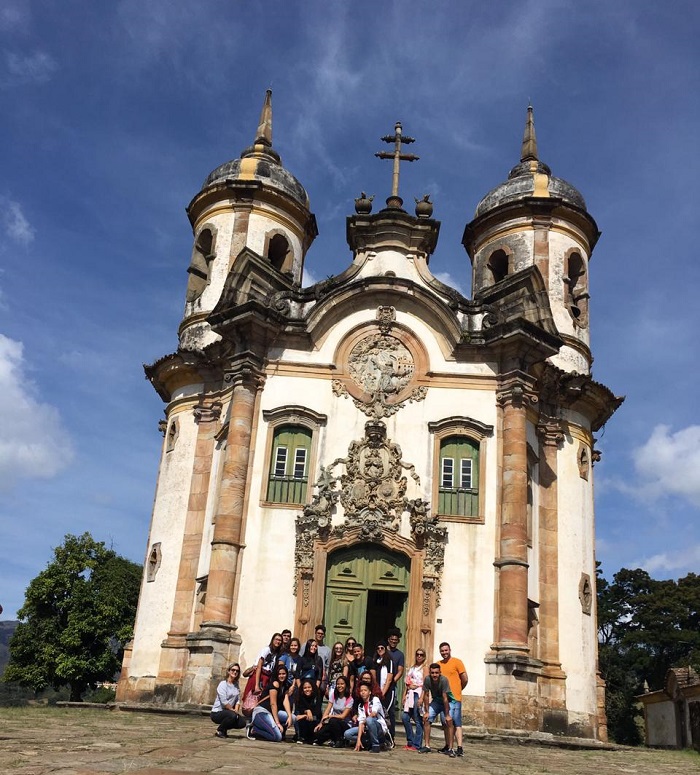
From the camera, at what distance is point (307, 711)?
12.1m

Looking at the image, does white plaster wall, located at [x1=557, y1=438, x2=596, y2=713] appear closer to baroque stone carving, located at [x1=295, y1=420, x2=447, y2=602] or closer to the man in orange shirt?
baroque stone carving, located at [x1=295, y1=420, x2=447, y2=602]

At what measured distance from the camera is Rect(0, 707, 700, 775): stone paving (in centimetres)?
746

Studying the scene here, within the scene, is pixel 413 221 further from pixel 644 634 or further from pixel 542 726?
pixel 644 634

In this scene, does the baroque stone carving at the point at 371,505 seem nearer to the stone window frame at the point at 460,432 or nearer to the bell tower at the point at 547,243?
the stone window frame at the point at 460,432

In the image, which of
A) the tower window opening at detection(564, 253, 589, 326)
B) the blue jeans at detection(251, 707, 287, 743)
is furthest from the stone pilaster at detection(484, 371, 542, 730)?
the blue jeans at detection(251, 707, 287, 743)

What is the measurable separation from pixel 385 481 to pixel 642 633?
41.1 m

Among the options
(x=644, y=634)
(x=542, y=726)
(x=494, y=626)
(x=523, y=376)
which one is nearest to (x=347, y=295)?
(x=523, y=376)

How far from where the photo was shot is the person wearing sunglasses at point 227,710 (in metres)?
11.9

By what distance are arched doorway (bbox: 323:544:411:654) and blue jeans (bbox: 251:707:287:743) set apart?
738cm

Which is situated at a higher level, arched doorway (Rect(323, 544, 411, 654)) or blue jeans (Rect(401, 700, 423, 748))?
arched doorway (Rect(323, 544, 411, 654))

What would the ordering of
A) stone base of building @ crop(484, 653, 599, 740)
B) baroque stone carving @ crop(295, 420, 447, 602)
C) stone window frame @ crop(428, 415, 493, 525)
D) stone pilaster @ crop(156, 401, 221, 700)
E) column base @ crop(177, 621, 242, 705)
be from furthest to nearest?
stone pilaster @ crop(156, 401, 221, 700), stone window frame @ crop(428, 415, 493, 525), baroque stone carving @ crop(295, 420, 447, 602), column base @ crop(177, 621, 242, 705), stone base of building @ crop(484, 653, 599, 740)

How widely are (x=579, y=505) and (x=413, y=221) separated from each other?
27.9ft

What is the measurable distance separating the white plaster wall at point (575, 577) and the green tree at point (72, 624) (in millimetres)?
21030

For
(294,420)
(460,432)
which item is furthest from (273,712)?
(460,432)
